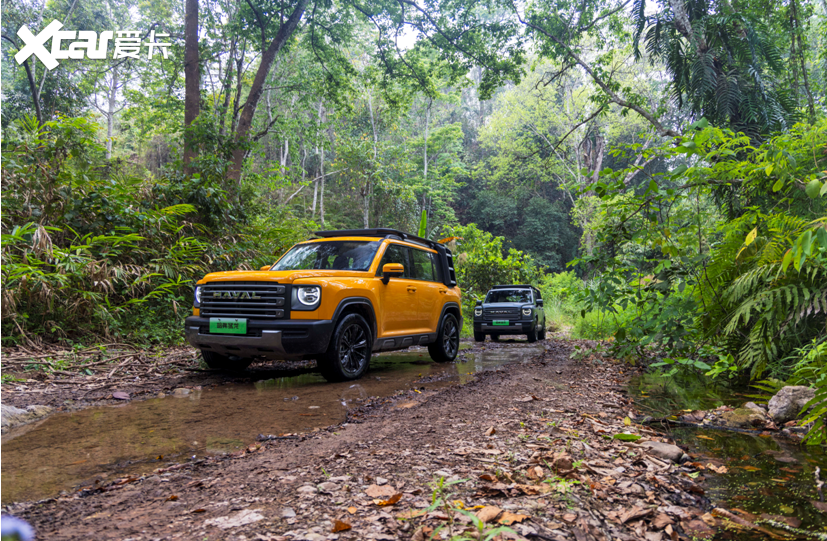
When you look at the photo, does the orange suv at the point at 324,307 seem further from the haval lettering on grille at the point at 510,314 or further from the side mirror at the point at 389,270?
the haval lettering on grille at the point at 510,314

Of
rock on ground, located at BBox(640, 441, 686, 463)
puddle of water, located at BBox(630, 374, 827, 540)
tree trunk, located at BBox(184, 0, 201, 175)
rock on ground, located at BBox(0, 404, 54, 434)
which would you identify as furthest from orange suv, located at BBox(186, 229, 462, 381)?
tree trunk, located at BBox(184, 0, 201, 175)

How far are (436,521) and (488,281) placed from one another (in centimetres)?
1599

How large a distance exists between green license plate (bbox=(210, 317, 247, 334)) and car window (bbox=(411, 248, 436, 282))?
296 centimetres

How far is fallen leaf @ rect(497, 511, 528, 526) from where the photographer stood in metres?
1.87

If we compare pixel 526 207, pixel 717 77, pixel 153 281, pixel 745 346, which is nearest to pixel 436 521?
pixel 745 346

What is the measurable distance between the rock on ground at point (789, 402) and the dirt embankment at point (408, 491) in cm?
124

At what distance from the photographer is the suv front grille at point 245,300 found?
521 cm

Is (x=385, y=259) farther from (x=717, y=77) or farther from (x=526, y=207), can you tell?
(x=526, y=207)

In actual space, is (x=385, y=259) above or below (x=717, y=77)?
below

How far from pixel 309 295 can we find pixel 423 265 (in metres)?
2.94

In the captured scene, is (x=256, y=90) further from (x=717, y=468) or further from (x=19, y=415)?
(x=717, y=468)

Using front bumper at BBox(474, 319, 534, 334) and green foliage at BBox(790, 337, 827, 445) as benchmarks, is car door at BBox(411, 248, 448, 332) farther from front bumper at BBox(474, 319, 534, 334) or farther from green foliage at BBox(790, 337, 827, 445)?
front bumper at BBox(474, 319, 534, 334)

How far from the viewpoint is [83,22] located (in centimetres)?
2239

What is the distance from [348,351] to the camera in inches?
224
